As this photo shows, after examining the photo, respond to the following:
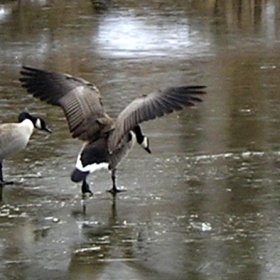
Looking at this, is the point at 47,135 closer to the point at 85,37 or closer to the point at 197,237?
the point at 197,237

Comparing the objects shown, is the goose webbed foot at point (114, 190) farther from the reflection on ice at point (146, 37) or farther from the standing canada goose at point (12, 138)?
the reflection on ice at point (146, 37)

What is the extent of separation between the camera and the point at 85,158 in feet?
24.8

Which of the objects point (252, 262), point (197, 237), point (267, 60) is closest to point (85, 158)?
point (197, 237)

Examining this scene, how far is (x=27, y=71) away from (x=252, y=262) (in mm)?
3271

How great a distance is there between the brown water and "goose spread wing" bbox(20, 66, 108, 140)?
46 cm

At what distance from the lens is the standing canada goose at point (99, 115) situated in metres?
7.59

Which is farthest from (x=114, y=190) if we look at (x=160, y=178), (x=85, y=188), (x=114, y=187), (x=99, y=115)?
(x=99, y=115)

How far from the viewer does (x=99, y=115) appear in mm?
7953

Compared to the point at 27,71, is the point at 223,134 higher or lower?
lower

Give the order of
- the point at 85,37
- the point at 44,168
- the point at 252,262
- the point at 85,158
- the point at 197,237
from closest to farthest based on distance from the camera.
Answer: the point at 252,262 → the point at 197,237 → the point at 85,158 → the point at 44,168 → the point at 85,37

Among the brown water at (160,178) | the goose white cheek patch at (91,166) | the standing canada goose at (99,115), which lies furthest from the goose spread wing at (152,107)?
the brown water at (160,178)

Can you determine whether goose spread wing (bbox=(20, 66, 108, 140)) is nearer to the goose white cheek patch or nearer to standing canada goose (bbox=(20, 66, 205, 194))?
standing canada goose (bbox=(20, 66, 205, 194))

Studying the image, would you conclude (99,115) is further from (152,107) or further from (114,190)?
(114,190)

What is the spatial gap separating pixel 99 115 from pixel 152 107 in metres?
0.51
